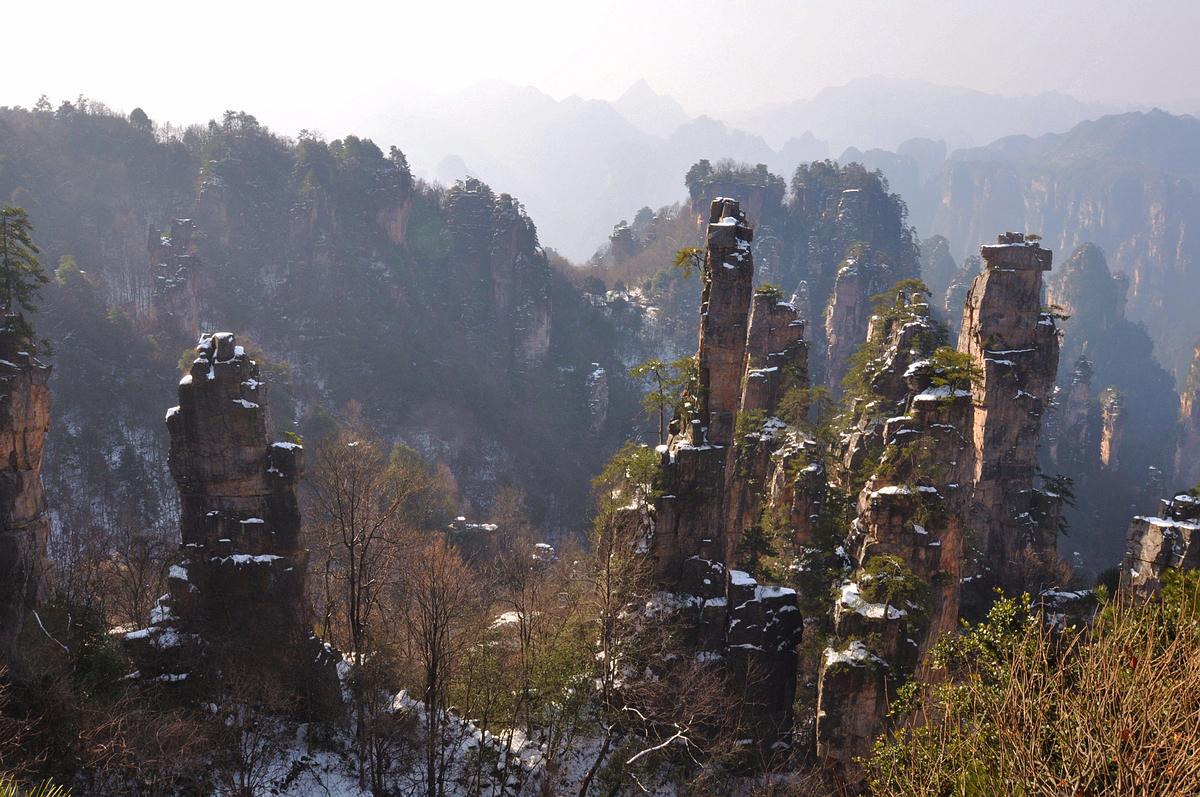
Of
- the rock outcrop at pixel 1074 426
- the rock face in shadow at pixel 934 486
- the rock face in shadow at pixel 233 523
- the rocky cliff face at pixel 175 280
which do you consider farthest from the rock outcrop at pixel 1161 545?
the rocky cliff face at pixel 175 280

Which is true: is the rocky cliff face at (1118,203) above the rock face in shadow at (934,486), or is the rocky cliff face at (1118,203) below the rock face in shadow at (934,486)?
above

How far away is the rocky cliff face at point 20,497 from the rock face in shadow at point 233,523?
4.91 m

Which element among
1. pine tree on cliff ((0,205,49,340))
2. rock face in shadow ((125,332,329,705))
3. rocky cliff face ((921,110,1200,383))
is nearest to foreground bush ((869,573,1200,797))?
rock face in shadow ((125,332,329,705))

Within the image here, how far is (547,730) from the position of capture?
70.9ft

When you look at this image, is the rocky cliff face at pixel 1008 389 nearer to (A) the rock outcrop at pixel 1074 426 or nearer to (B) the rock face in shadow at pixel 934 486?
(B) the rock face in shadow at pixel 934 486

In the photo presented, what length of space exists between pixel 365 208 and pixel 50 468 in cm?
3992

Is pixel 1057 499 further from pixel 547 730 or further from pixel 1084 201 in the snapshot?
pixel 1084 201

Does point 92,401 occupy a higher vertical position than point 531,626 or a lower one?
higher

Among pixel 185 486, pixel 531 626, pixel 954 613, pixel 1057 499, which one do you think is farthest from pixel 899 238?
pixel 185 486

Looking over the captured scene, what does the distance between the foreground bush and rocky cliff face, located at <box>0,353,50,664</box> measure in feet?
78.9

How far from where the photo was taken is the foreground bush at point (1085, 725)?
715 cm

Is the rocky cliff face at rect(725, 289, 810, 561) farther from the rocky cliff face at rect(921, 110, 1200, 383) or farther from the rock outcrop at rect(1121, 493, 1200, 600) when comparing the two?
the rocky cliff face at rect(921, 110, 1200, 383)

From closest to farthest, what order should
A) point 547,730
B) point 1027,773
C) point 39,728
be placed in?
point 1027,773 < point 39,728 < point 547,730

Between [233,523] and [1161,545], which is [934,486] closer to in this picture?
[1161,545]
